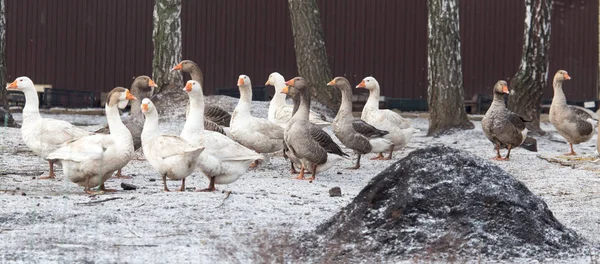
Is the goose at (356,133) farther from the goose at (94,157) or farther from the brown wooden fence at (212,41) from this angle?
the brown wooden fence at (212,41)

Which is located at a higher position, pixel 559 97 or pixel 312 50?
pixel 312 50

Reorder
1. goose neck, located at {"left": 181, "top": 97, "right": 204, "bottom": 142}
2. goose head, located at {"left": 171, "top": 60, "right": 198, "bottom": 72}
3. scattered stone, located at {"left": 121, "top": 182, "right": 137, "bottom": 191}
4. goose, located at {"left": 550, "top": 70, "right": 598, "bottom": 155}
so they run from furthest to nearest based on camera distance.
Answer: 1. goose, located at {"left": 550, "top": 70, "right": 598, "bottom": 155}
2. goose head, located at {"left": 171, "top": 60, "right": 198, "bottom": 72}
3. goose neck, located at {"left": 181, "top": 97, "right": 204, "bottom": 142}
4. scattered stone, located at {"left": 121, "top": 182, "right": 137, "bottom": 191}

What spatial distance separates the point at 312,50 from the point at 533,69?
13.9 feet

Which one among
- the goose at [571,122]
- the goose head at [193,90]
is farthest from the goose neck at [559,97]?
the goose head at [193,90]

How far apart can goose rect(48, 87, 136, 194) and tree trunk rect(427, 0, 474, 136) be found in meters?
Answer: 9.34

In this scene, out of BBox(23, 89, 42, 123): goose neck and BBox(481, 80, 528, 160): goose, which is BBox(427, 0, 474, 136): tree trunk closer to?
BBox(481, 80, 528, 160): goose

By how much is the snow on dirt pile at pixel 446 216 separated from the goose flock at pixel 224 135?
231 cm

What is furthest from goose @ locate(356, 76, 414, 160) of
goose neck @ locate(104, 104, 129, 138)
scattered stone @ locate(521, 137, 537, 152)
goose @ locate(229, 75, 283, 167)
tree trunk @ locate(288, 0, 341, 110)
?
tree trunk @ locate(288, 0, 341, 110)

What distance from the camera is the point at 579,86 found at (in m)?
26.5

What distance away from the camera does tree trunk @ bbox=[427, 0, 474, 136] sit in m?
18.5

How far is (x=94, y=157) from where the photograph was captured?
31.6 ft

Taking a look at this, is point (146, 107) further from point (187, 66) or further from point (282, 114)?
point (187, 66)

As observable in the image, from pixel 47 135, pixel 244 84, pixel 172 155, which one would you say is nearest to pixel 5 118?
pixel 244 84

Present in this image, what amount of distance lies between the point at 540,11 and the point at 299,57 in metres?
4.65
